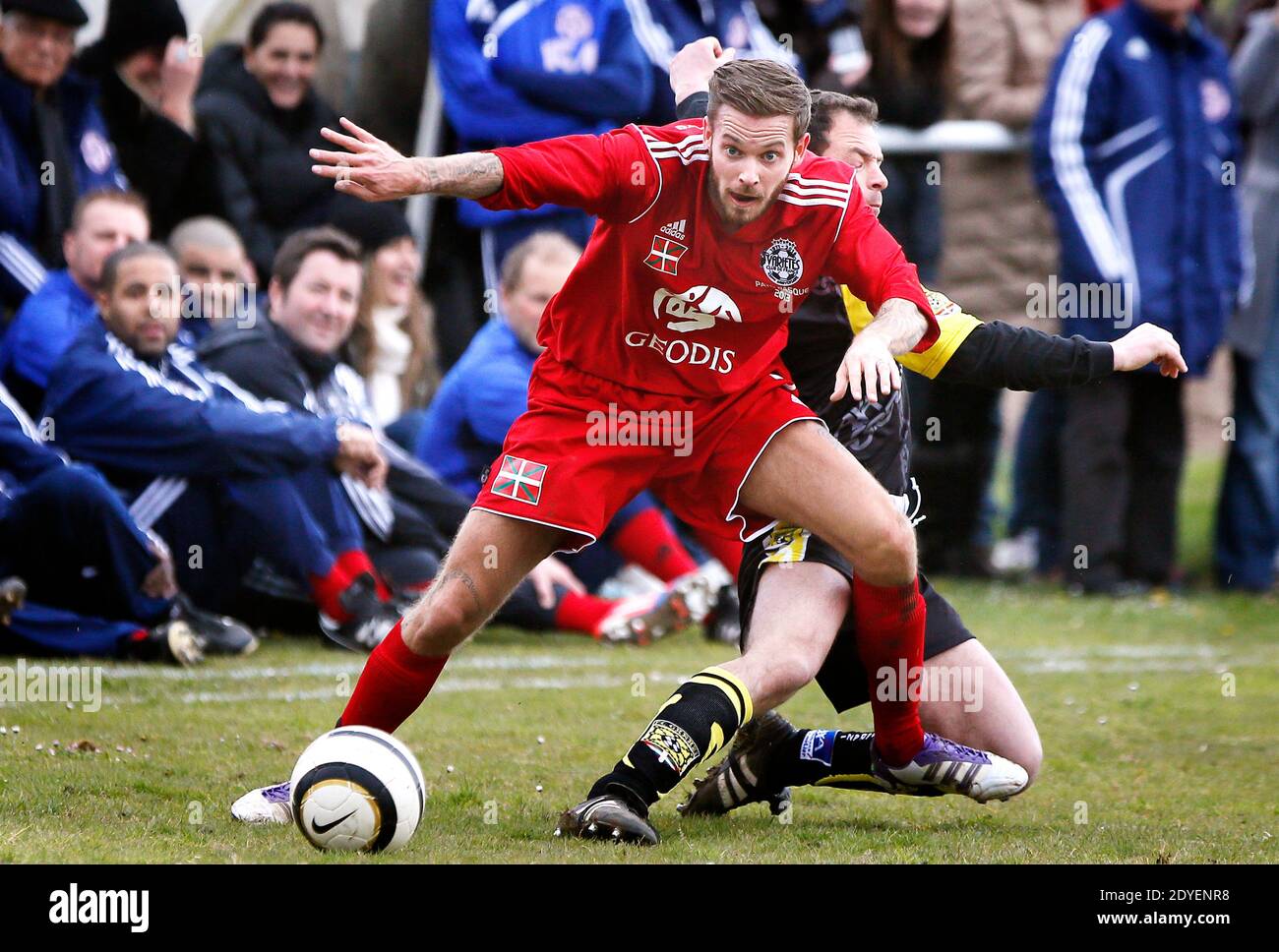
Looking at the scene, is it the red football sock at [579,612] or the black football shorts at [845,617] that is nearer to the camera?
the black football shorts at [845,617]

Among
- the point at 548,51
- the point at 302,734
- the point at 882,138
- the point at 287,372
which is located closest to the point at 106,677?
the point at 302,734

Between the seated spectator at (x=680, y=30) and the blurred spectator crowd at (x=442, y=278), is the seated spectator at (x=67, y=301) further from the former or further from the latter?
the seated spectator at (x=680, y=30)

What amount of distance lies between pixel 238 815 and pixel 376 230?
18.7ft

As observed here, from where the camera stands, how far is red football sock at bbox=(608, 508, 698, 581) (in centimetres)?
990

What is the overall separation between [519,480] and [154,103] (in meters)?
5.72

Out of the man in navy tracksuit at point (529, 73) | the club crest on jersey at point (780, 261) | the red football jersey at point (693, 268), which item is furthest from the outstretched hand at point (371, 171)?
the man in navy tracksuit at point (529, 73)

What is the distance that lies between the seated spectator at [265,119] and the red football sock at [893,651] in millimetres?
5732

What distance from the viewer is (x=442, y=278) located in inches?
459

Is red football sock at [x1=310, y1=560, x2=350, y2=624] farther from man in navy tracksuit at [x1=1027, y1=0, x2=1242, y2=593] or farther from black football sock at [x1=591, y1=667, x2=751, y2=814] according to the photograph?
man in navy tracksuit at [x1=1027, y1=0, x2=1242, y2=593]

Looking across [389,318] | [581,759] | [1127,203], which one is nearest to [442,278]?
[389,318]

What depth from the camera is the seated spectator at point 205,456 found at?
8.62 metres

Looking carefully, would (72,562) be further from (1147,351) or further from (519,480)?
(1147,351)

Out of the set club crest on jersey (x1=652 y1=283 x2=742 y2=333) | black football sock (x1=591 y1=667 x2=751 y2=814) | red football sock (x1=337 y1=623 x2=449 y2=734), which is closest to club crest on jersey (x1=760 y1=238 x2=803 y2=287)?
club crest on jersey (x1=652 y1=283 x2=742 y2=333)

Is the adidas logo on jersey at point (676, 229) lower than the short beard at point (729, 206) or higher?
lower
